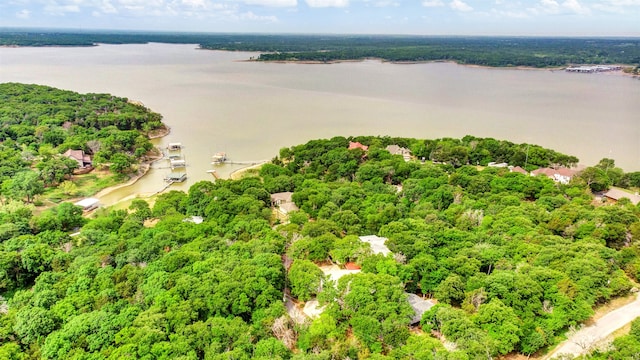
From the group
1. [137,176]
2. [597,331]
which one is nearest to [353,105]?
[137,176]

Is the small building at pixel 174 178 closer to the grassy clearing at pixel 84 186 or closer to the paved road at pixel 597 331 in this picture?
the grassy clearing at pixel 84 186

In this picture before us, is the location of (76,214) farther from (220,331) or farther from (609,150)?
(609,150)

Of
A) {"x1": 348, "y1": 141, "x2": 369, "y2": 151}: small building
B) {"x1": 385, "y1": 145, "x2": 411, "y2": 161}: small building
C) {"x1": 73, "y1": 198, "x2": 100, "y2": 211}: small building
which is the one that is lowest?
{"x1": 73, "y1": 198, "x2": 100, "y2": 211}: small building

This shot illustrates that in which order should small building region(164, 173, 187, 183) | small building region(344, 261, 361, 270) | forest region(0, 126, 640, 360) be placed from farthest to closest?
1. small building region(164, 173, 187, 183)
2. small building region(344, 261, 361, 270)
3. forest region(0, 126, 640, 360)

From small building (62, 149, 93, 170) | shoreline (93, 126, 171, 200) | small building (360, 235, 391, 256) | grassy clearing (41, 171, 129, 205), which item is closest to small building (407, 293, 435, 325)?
small building (360, 235, 391, 256)

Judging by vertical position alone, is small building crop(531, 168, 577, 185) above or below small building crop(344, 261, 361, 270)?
above

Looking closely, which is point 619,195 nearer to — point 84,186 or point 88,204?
point 88,204

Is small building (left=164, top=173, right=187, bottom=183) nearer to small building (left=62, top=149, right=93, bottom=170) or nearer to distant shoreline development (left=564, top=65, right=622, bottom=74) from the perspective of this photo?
small building (left=62, top=149, right=93, bottom=170)
